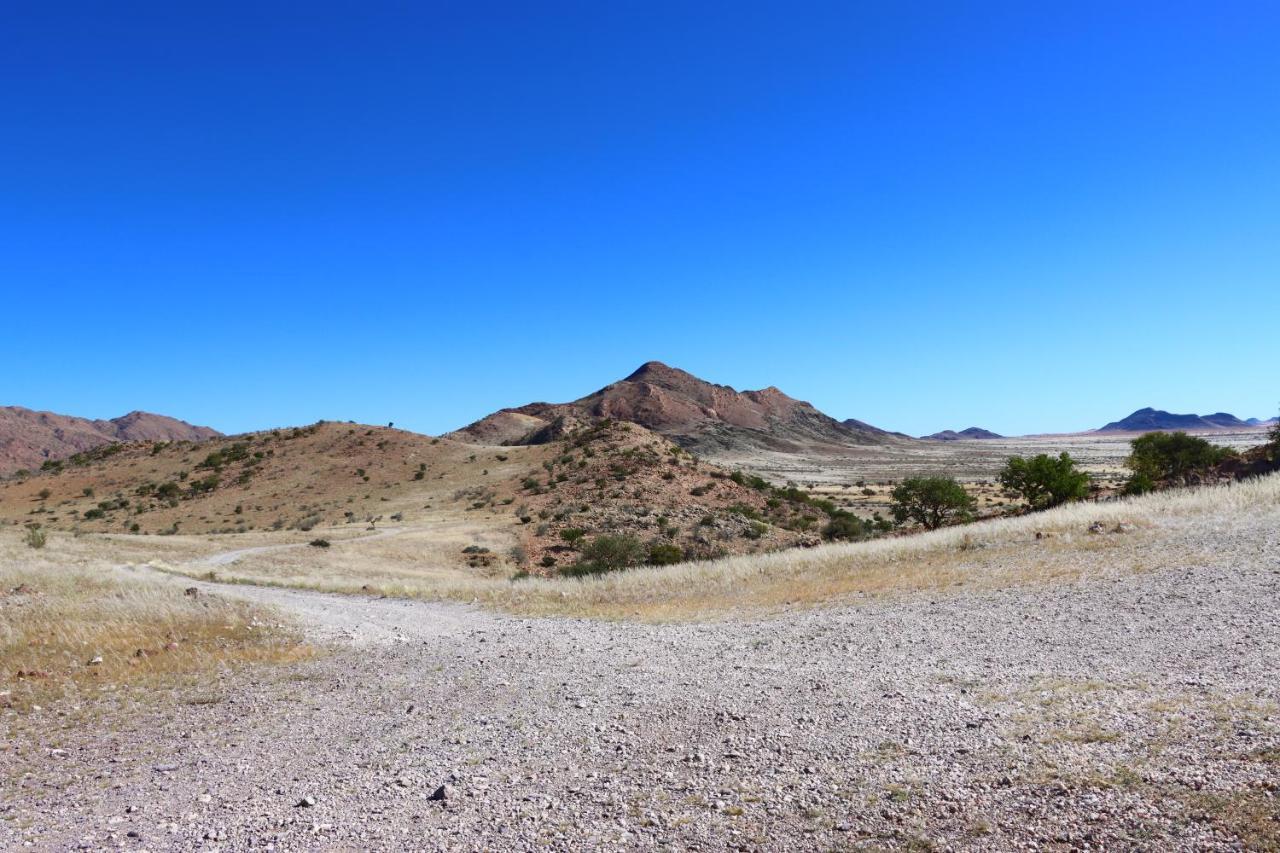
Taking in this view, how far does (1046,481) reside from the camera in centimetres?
3569

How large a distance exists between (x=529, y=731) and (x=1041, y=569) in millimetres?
12739

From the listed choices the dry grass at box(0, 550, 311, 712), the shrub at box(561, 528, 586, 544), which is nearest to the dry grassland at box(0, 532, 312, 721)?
the dry grass at box(0, 550, 311, 712)

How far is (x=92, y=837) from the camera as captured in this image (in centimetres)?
559

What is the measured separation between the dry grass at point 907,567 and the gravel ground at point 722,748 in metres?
4.31

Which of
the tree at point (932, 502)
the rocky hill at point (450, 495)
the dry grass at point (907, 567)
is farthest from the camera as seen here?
the rocky hill at point (450, 495)

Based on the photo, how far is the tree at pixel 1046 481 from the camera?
116 feet

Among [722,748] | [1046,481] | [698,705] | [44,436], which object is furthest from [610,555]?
[44,436]

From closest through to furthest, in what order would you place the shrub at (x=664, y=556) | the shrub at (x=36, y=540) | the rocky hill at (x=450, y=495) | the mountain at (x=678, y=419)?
the shrub at (x=36, y=540) < the shrub at (x=664, y=556) < the rocky hill at (x=450, y=495) < the mountain at (x=678, y=419)

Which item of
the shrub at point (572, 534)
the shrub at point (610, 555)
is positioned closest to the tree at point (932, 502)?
the shrub at point (610, 555)

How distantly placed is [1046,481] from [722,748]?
33807 millimetres

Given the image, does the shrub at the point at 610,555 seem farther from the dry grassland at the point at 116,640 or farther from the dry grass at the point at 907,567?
the dry grassland at the point at 116,640

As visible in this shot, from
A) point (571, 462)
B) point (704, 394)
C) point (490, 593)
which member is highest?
point (704, 394)

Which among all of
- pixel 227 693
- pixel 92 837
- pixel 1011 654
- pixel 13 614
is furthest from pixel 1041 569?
pixel 13 614

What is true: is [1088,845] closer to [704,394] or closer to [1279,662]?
[1279,662]
